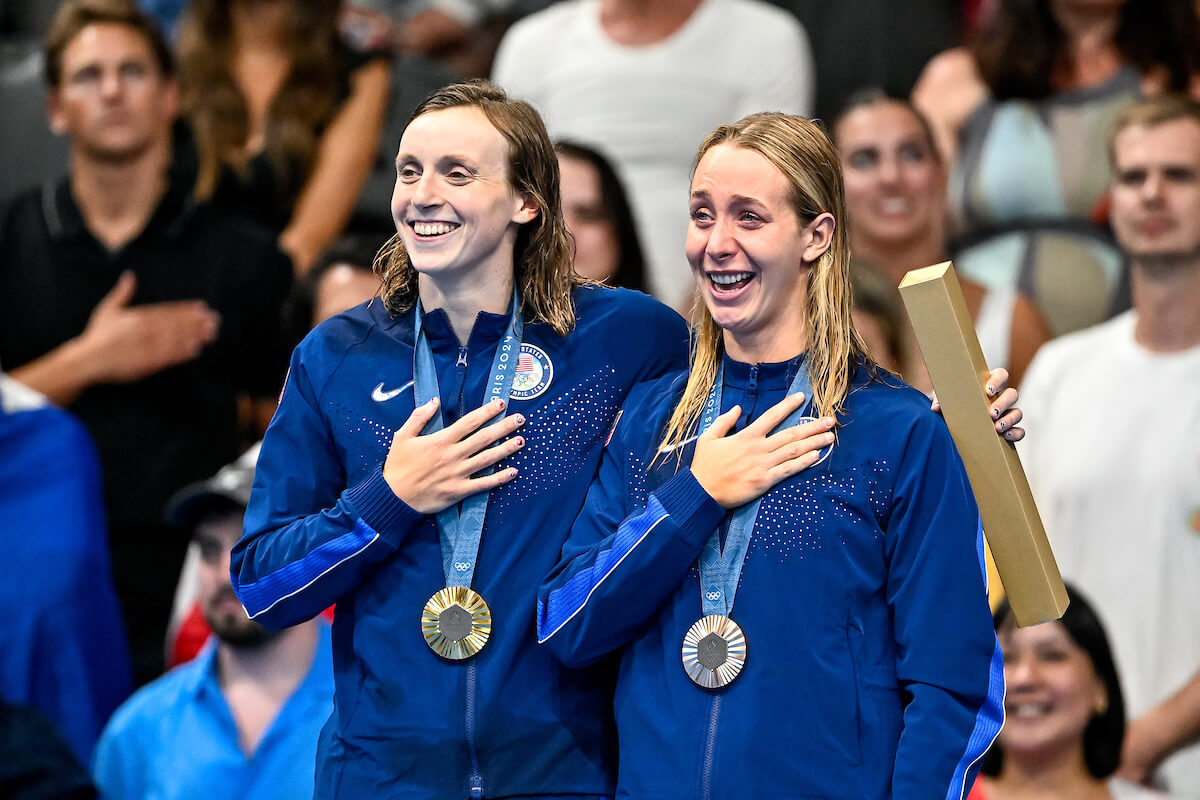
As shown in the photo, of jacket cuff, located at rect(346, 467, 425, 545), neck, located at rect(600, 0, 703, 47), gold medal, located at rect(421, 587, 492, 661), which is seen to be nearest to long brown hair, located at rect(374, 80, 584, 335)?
jacket cuff, located at rect(346, 467, 425, 545)

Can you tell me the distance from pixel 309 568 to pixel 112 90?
383 centimetres

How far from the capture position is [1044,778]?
15.9 ft

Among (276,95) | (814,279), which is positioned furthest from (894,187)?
(814,279)

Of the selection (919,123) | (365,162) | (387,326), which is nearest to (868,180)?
(919,123)

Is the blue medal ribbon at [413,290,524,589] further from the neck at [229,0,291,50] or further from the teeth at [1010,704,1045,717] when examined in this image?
the neck at [229,0,291,50]

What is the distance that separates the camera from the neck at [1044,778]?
15.8ft

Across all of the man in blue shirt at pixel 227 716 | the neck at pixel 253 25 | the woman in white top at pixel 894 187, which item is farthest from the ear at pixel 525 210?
the neck at pixel 253 25

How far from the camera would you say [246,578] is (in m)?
→ 2.96

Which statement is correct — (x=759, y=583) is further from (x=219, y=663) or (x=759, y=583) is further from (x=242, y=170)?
(x=242, y=170)

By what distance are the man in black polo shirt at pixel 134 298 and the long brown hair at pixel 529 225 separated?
3002 millimetres

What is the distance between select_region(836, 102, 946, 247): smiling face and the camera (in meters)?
5.94

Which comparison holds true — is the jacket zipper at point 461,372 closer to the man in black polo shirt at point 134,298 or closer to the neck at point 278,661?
the neck at point 278,661

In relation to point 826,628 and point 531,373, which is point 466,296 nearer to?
point 531,373

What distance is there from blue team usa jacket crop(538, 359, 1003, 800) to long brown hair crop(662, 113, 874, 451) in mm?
84
